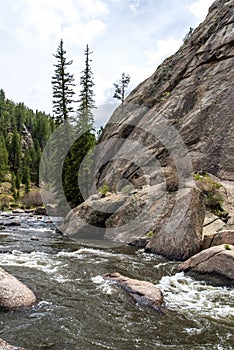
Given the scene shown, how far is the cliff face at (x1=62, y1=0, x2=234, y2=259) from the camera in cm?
1719

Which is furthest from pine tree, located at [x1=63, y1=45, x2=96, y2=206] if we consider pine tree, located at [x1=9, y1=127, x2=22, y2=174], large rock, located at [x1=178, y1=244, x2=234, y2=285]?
pine tree, located at [x1=9, y1=127, x2=22, y2=174]

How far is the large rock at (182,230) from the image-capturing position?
14.2m

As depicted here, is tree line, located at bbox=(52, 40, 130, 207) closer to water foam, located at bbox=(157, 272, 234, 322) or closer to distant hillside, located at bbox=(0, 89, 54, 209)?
distant hillside, located at bbox=(0, 89, 54, 209)

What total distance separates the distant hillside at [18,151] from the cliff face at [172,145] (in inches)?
549

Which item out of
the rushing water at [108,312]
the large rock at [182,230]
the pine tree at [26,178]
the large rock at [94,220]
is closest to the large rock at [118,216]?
the large rock at [94,220]

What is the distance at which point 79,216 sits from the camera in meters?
22.0

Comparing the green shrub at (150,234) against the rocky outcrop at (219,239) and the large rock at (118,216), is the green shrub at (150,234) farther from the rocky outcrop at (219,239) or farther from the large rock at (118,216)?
the rocky outcrop at (219,239)

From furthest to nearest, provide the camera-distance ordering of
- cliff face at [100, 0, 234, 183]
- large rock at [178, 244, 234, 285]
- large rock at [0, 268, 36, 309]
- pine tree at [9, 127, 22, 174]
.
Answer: pine tree at [9, 127, 22, 174]
cliff face at [100, 0, 234, 183]
large rock at [178, 244, 234, 285]
large rock at [0, 268, 36, 309]

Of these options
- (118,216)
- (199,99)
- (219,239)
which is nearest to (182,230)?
(219,239)

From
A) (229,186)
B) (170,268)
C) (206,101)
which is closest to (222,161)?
(229,186)

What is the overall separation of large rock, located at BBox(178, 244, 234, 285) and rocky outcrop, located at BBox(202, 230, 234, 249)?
5.97ft

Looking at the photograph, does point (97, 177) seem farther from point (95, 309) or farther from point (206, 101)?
point (95, 309)

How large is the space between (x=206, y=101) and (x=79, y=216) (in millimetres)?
14824

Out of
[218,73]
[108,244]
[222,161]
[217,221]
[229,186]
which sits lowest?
[108,244]
